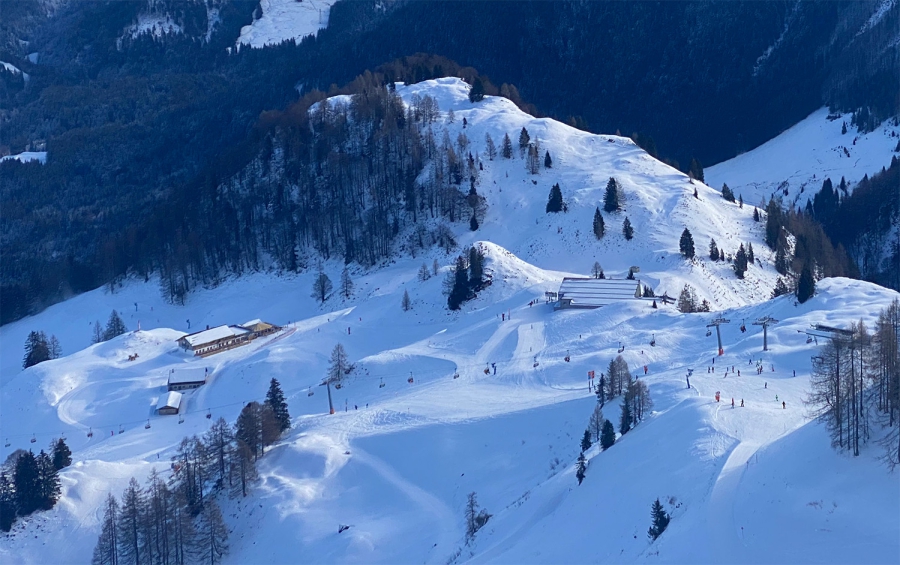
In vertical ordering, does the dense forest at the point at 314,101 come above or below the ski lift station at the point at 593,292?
above

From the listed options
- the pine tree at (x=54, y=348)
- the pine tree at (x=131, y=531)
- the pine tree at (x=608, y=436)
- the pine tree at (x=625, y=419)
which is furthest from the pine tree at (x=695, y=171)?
the pine tree at (x=131, y=531)

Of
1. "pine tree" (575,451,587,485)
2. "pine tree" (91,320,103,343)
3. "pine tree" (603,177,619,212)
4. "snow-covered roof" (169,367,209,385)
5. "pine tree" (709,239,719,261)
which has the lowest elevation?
"pine tree" (575,451,587,485)

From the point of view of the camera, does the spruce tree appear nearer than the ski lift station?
No

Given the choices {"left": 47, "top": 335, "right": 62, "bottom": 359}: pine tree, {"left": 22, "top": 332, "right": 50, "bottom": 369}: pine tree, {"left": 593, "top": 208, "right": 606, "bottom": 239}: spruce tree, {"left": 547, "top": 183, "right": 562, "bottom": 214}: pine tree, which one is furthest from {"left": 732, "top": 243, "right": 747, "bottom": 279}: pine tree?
{"left": 47, "top": 335, "right": 62, "bottom": 359}: pine tree

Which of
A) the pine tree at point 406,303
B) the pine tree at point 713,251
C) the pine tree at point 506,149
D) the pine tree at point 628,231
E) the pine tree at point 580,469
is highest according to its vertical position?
the pine tree at point 506,149

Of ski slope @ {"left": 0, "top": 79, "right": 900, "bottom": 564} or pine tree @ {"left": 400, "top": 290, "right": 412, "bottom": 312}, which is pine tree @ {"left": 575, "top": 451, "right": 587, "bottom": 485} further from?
pine tree @ {"left": 400, "top": 290, "right": 412, "bottom": 312}

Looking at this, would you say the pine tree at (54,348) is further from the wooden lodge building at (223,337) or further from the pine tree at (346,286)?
the pine tree at (346,286)
